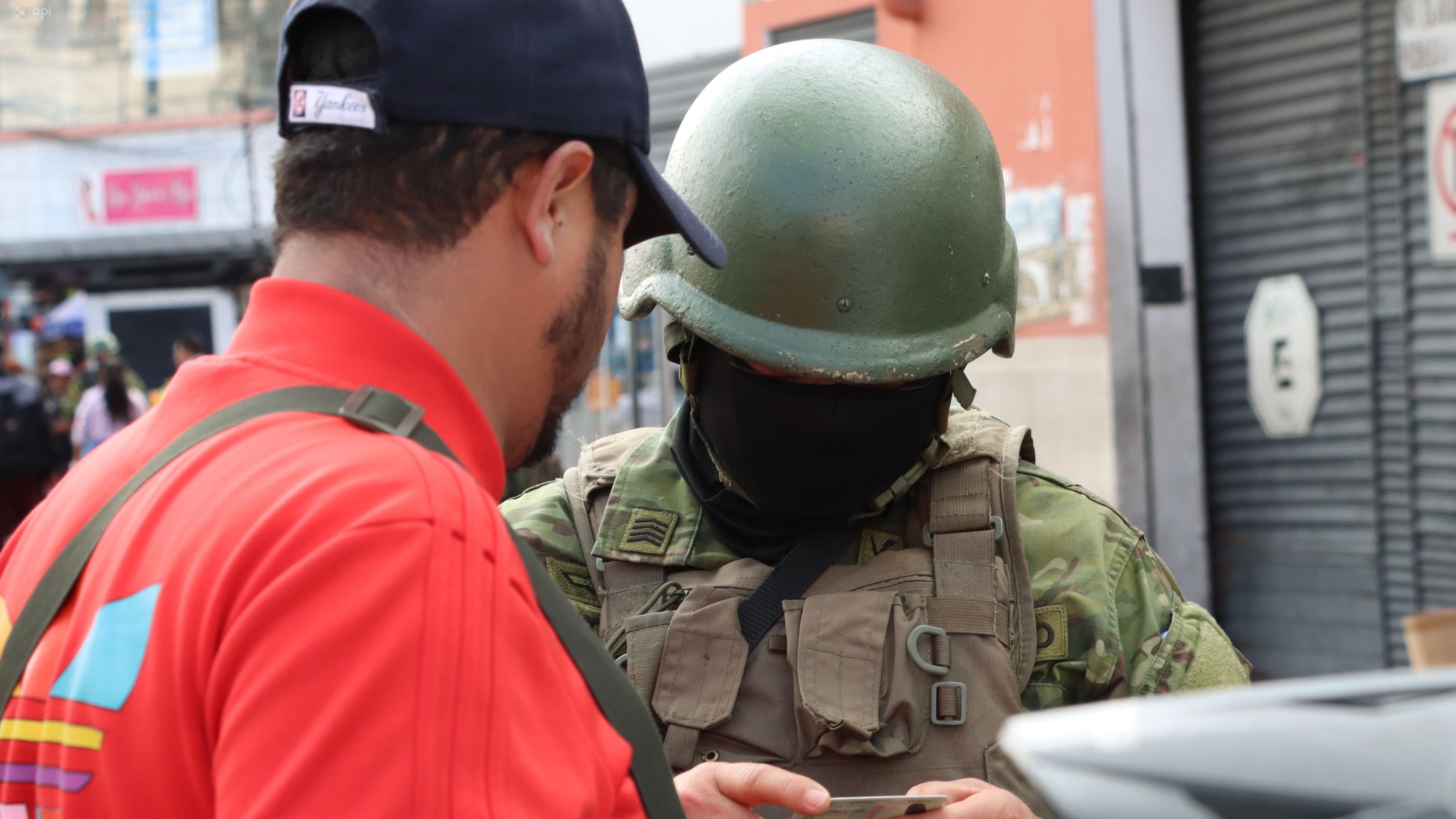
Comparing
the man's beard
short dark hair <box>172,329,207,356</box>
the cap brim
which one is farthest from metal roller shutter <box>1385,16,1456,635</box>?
short dark hair <box>172,329,207,356</box>

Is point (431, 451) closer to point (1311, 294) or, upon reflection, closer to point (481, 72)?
point (481, 72)

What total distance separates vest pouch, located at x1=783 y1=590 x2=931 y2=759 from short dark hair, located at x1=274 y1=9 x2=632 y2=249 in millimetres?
958

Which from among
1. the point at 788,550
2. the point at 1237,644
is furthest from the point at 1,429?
the point at 788,550

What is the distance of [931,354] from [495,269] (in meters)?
0.96

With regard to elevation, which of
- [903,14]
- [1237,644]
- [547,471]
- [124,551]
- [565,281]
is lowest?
[1237,644]

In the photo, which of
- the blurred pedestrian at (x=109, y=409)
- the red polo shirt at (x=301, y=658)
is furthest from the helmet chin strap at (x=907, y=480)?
A: the blurred pedestrian at (x=109, y=409)

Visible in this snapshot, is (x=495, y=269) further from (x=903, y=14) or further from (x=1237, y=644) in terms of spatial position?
(x=903, y=14)

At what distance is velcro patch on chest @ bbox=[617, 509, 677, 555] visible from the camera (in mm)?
2039

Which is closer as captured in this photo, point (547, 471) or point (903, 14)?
point (547, 471)

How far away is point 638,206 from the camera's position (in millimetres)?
1364

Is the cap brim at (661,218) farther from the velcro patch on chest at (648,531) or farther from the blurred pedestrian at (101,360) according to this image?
the blurred pedestrian at (101,360)

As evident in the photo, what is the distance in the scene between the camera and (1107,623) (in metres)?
1.90

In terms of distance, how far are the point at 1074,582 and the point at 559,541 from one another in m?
0.80

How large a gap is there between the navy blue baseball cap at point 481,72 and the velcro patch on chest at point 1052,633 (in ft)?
3.42
